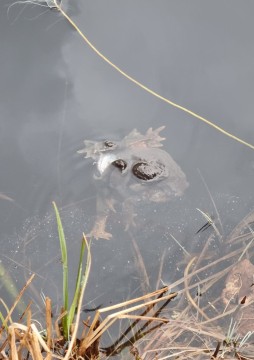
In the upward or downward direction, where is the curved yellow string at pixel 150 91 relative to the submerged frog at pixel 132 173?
upward

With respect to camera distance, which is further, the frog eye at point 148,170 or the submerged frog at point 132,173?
the frog eye at point 148,170

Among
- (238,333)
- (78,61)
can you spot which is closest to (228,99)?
(78,61)

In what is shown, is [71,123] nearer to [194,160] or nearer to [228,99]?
[194,160]

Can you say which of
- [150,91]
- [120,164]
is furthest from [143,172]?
[150,91]

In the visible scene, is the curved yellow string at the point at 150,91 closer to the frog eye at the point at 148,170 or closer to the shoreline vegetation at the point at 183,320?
the frog eye at the point at 148,170

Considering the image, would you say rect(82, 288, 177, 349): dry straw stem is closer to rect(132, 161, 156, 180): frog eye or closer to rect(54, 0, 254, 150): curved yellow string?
rect(132, 161, 156, 180): frog eye

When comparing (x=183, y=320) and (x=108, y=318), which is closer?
(x=108, y=318)

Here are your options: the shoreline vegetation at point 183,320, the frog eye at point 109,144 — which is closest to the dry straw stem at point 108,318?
the shoreline vegetation at point 183,320

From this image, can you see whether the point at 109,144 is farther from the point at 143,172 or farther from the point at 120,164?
the point at 143,172
